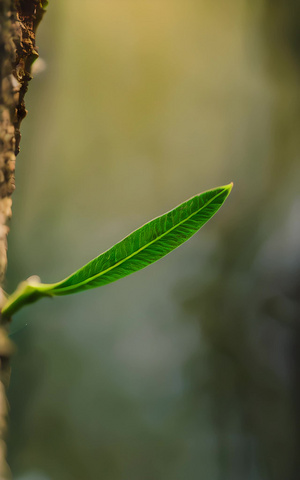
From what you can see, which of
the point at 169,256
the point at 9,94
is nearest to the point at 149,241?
the point at 9,94

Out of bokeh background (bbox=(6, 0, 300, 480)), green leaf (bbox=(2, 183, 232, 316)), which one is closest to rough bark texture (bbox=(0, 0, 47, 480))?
green leaf (bbox=(2, 183, 232, 316))

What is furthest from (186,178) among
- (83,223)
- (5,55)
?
(5,55)

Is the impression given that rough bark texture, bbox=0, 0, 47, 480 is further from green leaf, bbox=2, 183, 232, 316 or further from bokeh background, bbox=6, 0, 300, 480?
bokeh background, bbox=6, 0, 300, 480

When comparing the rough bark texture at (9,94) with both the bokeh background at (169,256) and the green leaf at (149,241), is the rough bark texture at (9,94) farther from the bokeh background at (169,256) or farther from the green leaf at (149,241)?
the bokeh background at (169,256)

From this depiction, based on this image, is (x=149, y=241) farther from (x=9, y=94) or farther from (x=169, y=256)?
(x=169, y=256)

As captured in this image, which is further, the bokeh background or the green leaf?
the bokeh background

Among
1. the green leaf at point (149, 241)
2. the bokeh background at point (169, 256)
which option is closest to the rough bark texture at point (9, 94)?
the green leaf at point (149, 241)

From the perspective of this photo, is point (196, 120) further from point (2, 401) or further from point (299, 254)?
point (2, 401)
